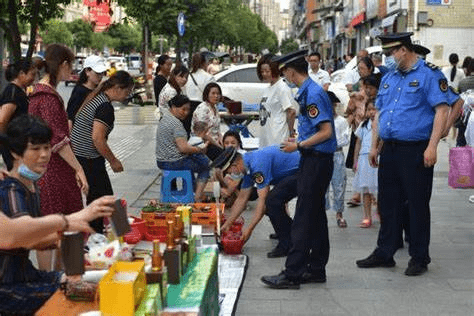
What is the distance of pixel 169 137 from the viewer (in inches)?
408

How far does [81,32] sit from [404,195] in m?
97.2

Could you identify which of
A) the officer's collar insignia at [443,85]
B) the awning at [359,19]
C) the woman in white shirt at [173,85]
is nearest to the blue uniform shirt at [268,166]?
the officer's collar insignia at [443,85]

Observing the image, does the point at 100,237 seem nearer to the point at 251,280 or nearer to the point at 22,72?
the point at 251,280

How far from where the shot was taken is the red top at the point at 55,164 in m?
6.90

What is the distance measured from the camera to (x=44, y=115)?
6.89 meters

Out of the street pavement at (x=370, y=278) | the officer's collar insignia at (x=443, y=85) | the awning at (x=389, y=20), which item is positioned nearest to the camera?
the street pavement at (x=370, y=278)

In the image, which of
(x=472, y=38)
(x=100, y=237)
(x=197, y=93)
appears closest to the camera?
(x=100, y=237)

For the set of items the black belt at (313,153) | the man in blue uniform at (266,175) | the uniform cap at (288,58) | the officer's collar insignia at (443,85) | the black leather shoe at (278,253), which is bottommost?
the black leather shoe at (278,253)

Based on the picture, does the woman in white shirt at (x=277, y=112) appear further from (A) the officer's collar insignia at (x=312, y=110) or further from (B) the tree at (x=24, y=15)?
(B) the tree at (x=24, y=15)

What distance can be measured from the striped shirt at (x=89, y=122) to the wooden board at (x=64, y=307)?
332 cm

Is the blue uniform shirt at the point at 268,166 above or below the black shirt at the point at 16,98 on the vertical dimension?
below

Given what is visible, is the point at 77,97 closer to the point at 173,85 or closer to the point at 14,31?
the point at 173,85

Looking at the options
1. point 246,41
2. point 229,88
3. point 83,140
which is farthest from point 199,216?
point 246,41

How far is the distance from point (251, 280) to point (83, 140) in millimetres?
1895
